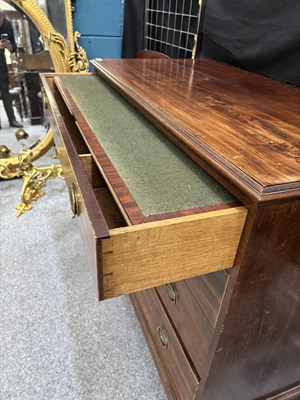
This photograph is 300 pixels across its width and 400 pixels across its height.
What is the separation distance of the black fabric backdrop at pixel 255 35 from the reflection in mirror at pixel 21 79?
754mm

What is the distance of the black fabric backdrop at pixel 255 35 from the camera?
89 cm

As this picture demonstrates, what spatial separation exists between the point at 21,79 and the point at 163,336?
1.36 meters

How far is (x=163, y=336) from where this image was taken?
755 mm

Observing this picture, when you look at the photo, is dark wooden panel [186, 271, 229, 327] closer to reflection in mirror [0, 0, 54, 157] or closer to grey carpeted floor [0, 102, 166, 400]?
grey carpeted floor [0, 102, 166, 400]

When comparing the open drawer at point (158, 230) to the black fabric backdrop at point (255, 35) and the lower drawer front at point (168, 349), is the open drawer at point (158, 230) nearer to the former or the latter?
the lower drawer front at point (168, 349)

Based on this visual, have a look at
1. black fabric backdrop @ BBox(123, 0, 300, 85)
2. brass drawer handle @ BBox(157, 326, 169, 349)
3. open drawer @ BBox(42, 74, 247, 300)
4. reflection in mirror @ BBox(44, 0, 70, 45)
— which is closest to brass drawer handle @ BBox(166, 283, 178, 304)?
brass drawer handle @ BBox(157, 326, 169, 349)

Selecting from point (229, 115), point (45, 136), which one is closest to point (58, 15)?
point (45, 136)

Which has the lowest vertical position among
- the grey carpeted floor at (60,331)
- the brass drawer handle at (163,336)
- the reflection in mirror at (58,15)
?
the grey carpeted floor at (60,331)

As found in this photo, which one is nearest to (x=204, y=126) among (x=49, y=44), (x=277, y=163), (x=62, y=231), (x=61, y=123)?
(x=277, y=163)

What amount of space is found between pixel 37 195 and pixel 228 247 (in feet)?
4.34

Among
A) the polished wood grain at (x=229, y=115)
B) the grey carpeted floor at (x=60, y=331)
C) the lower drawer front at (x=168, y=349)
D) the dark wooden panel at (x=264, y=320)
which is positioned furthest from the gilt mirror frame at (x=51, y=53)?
the dark wooden panel at (x=264, y=320)

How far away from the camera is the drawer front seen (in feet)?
1.81

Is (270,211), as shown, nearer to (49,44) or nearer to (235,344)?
(235,344)

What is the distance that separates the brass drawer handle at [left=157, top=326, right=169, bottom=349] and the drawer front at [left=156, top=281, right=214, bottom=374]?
0.08m
